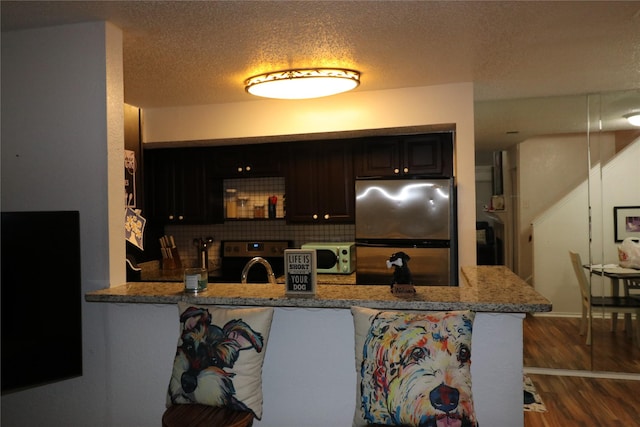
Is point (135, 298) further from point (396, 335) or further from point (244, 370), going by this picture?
point (396, 335)

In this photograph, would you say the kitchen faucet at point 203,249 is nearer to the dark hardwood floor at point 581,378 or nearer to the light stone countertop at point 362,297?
the light stone countertop at point 362,297

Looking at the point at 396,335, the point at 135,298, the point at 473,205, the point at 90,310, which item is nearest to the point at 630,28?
the point at 473,205

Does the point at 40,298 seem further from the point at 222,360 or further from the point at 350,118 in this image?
the point at 350,118

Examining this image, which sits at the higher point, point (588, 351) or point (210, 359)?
point (210, 359)

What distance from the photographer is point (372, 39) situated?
2.69 m

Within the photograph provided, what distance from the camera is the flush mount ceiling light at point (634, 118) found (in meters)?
4.04

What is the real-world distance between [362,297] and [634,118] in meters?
3.42

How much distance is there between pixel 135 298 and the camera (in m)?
2.29

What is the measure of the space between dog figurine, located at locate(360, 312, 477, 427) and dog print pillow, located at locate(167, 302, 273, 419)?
1.49ft

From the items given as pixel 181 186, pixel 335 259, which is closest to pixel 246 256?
pixel 181 186

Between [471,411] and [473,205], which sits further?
[473,205]

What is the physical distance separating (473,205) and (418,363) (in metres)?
2.34

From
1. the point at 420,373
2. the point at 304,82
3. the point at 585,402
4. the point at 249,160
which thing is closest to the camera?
the point at 420,373

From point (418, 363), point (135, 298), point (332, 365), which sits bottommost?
point (332, 365)
